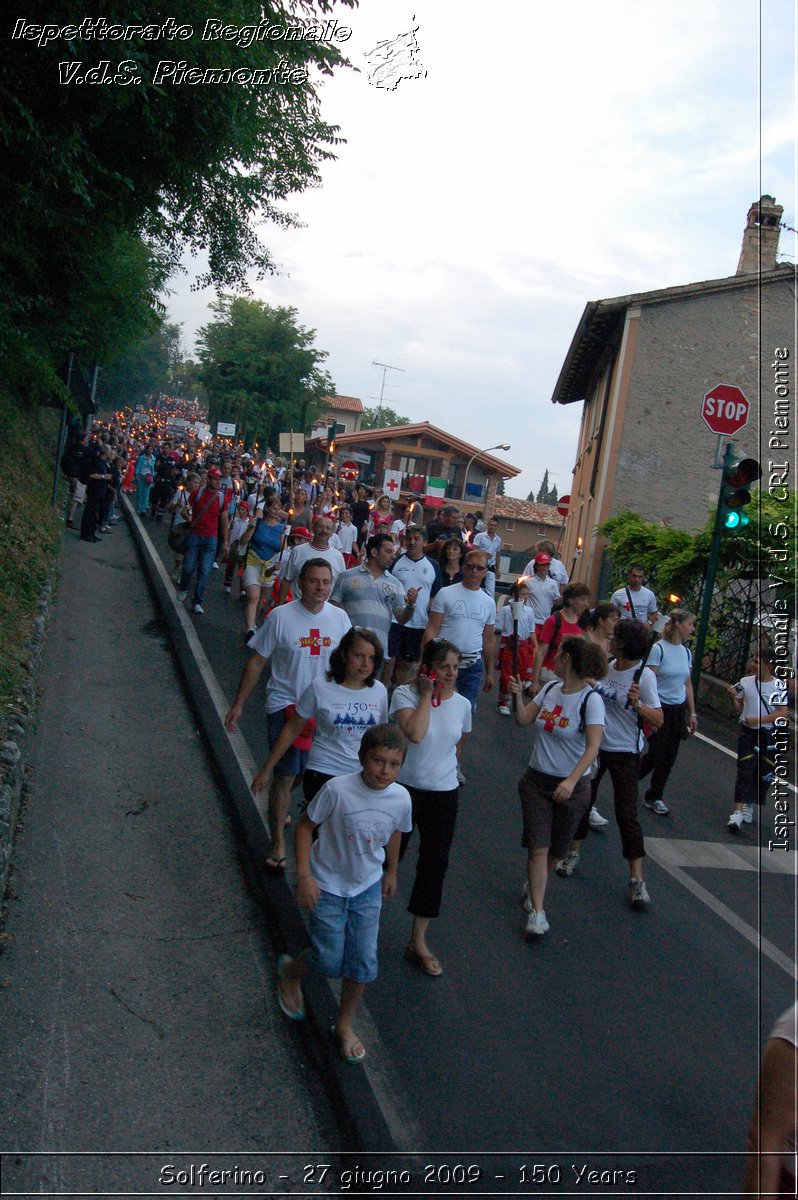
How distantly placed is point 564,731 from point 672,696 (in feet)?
10.4

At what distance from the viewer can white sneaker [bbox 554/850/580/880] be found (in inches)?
267

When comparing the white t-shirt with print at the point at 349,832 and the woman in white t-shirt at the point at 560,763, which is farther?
the woman in white t-shirt at the point at 560,763

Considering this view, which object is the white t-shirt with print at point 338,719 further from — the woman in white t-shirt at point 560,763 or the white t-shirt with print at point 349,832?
the woman in white t-shirt at point 560,763

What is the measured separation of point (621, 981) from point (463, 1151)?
1.84m

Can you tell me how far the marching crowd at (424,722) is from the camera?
13.5 feet

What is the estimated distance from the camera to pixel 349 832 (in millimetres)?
4074

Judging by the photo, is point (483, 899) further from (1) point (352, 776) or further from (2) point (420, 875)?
(1) point (352, 776)

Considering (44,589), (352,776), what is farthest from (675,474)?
(352,776)

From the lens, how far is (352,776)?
4160 mm

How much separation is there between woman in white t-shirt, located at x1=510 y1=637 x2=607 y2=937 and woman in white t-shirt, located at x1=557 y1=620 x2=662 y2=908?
671 mm

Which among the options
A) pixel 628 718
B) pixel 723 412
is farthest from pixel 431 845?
pixel 723 412

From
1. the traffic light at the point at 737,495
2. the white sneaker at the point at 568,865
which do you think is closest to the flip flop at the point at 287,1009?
the white sneaker at the point at 568,865

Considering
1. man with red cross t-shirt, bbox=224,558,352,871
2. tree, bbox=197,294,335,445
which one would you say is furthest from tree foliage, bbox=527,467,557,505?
man with red cross t-shirt, bbox=224,558,352,871

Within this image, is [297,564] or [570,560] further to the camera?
[570,560]
